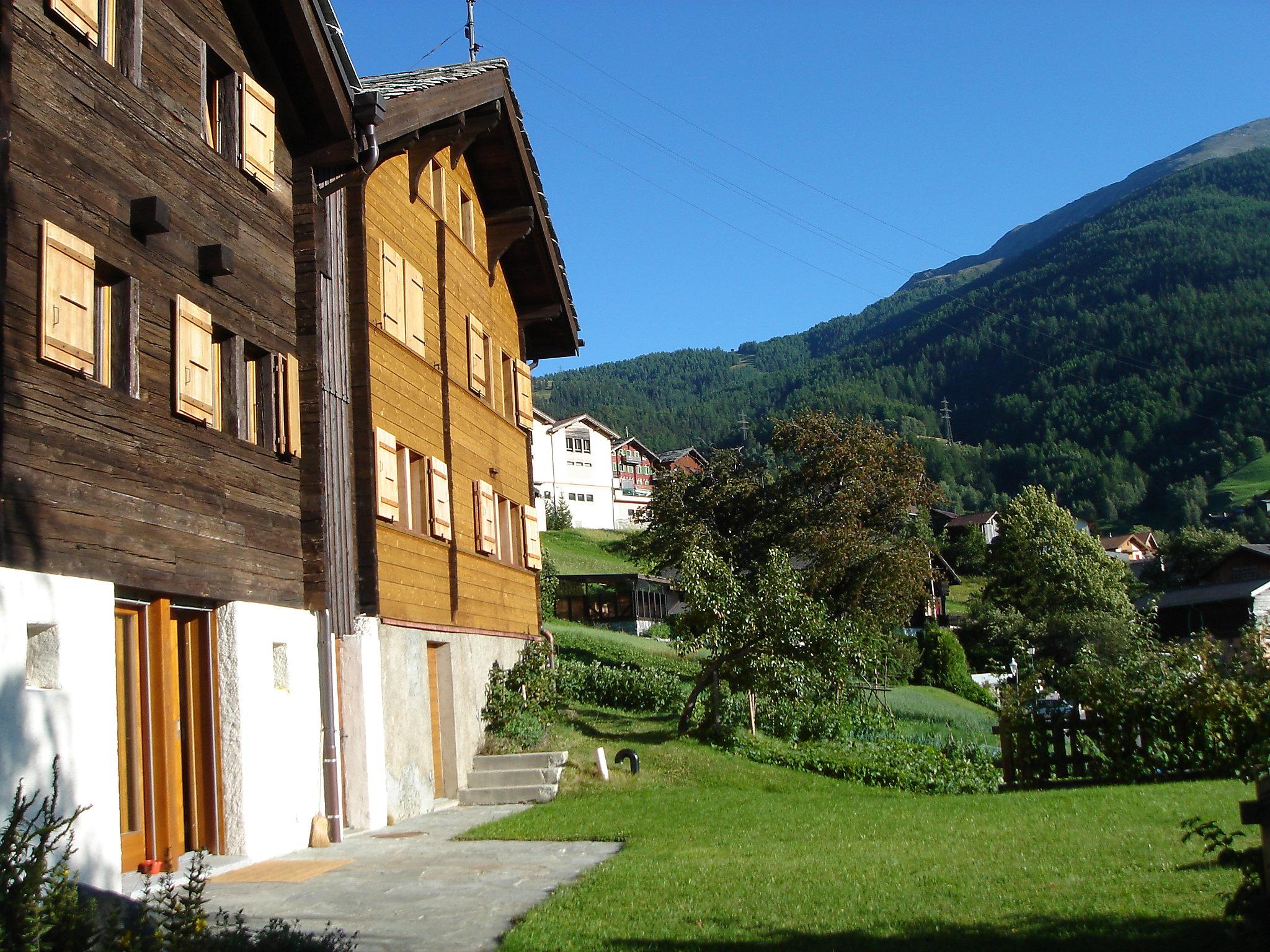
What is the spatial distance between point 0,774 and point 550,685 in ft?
44.3

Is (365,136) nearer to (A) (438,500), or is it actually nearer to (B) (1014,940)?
(A) (438,500)

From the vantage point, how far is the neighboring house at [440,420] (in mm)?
14922

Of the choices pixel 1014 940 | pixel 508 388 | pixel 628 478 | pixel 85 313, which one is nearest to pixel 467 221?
pixel 508 388

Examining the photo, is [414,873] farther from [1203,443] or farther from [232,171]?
[1203,443]

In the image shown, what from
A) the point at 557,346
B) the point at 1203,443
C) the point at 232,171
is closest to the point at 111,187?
the point at 232,171

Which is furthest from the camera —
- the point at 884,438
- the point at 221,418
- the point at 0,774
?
the point at 884,438

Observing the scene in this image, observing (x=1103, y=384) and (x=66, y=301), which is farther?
(x=1103, y=384)

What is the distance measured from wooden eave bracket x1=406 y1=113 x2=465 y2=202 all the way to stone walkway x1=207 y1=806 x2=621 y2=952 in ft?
29.3

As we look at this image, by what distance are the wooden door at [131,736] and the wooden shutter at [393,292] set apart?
634cm

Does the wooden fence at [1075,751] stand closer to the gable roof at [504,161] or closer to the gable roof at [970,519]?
the gable roof at [504,161]

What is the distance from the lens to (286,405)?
1298 centimetres

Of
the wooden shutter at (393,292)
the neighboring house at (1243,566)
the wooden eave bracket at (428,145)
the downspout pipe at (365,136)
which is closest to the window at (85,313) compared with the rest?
the downspout pipe at (365,136)

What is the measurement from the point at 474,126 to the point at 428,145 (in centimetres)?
113

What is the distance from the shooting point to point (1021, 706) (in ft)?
58.3
